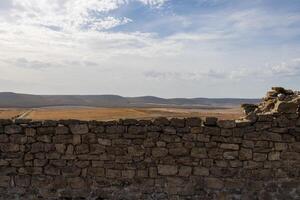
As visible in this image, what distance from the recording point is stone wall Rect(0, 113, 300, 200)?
10.4 m

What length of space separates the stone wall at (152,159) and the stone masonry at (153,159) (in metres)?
0.02

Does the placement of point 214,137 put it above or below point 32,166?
above

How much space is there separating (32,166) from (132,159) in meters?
2.19

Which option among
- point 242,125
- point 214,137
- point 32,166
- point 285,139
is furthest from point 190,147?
point 32,166

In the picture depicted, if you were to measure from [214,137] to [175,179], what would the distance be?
1.23 meters

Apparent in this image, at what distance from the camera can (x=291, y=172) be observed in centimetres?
1045

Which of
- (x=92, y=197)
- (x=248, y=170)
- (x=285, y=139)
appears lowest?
(x=92, y=197)

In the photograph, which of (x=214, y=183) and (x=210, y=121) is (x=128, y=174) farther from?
(x=210, y=121)

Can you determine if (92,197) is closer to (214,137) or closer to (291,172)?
(214,137)

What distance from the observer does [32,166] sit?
10.7 meters

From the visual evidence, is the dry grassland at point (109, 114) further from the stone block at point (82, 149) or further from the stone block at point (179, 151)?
the stone block at point (179, 151)

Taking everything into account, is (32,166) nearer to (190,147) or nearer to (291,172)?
(190,147)

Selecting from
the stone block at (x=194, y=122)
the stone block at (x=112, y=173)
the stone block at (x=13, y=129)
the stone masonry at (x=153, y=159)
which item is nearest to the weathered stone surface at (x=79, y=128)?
the stone masonry at (x=153, y=159)

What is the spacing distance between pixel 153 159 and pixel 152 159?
2 cm
